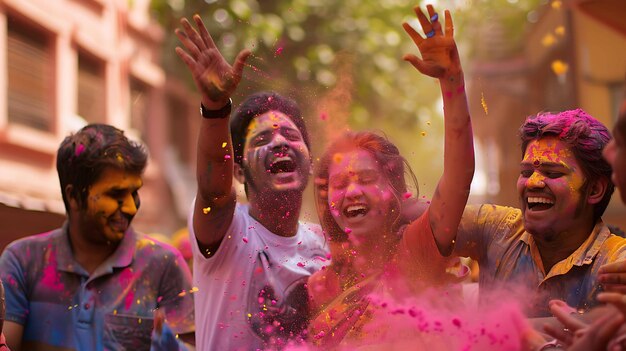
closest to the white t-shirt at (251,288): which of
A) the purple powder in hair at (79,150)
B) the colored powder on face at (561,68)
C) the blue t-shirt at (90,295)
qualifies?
the blue t-shirt at (90,295)

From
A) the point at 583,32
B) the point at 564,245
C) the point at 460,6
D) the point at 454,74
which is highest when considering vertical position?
the point at 583,32

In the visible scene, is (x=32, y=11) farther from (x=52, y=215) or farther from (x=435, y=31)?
(x=435, y=31)

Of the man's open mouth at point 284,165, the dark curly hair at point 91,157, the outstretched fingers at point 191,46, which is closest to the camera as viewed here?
the outstretched fingers at point 191,46

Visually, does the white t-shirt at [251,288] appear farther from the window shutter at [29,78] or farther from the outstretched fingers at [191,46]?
the window shutter at [29,78]

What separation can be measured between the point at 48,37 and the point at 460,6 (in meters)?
8.59

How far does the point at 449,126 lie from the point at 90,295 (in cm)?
185

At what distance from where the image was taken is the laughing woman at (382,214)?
9.95ft

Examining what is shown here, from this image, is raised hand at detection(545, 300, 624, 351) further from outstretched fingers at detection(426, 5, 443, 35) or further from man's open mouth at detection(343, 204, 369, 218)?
outstretched fingers at detection(426, 5, 443, 35)

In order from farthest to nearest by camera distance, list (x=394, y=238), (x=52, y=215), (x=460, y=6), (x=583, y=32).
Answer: (x=583, y=32), (x=52, y=215), (x=460, y=6), (x=394, y=238)

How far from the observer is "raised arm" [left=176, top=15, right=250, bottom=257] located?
3271 mm

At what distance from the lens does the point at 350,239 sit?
3.32 m

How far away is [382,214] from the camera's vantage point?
3.29 metres

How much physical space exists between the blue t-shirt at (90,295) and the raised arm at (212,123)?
0.75m

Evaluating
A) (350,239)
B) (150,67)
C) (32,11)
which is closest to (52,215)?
(32,11)
